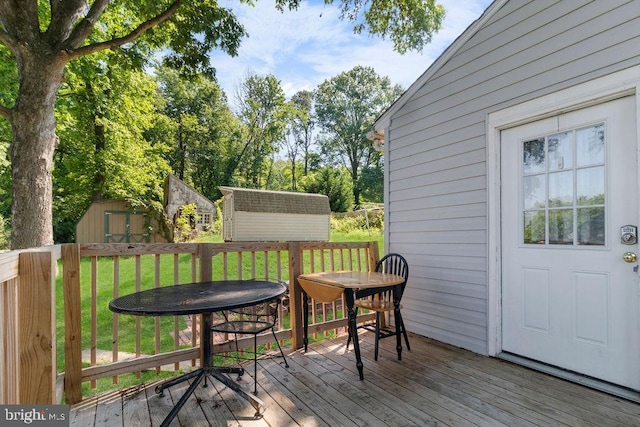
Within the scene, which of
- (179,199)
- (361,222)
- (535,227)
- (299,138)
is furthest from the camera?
(299,138)

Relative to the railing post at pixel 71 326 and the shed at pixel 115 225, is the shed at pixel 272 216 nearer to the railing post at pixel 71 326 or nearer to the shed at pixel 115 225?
the shed at pixel 115 225

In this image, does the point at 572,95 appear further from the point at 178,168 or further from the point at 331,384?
the point at 178,168

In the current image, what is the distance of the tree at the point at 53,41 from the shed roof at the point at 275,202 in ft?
21.0

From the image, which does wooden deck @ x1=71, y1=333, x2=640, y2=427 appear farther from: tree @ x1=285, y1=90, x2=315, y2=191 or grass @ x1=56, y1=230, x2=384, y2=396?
tree @ x1=285, y1=90, x2=315, y2=191

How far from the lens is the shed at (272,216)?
36.2ft

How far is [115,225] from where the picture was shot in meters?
11.7

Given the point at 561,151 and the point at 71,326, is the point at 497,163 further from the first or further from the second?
the point at 71,326

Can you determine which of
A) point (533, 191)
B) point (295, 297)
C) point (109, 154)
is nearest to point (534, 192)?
point (533, 191)

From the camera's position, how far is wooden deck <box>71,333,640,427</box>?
73.3 inches

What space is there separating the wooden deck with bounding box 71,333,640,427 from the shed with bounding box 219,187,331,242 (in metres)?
8.75

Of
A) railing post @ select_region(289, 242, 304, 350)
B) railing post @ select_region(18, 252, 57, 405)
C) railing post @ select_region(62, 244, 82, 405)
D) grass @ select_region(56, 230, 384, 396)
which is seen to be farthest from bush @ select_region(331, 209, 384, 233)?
railing post @ select_region(18, 252, 57, 405)

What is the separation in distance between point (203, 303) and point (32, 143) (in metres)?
3.66

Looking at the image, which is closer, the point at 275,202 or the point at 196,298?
the point at 196,298

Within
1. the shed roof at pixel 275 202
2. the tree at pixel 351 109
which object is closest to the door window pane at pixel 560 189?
the shed roof at pixel 275 202
